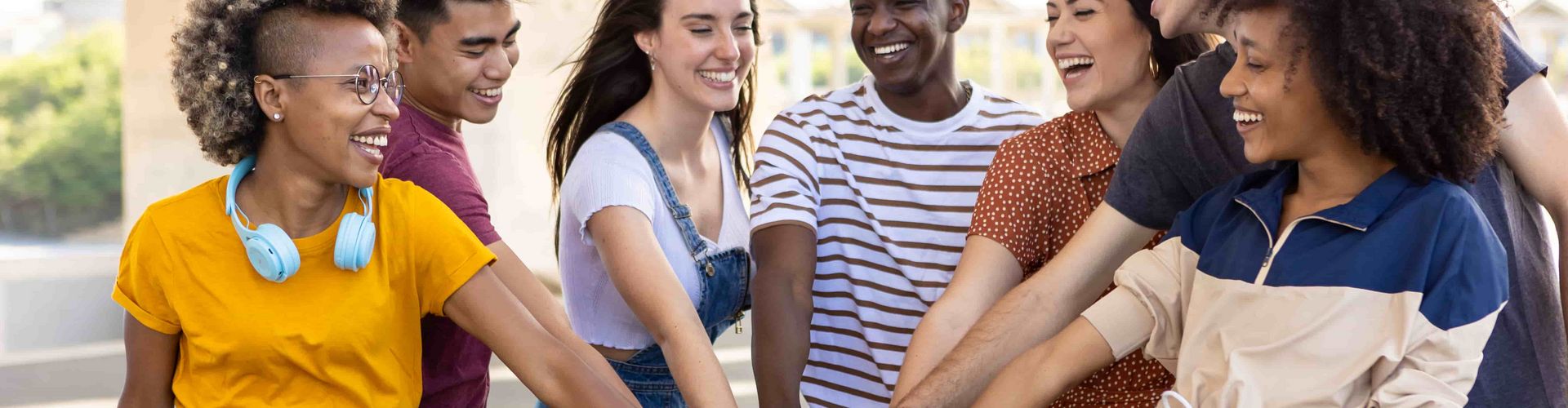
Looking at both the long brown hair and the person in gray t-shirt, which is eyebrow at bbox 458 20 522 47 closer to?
the long brown hair

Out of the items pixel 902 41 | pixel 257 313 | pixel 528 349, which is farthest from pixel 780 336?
pixel 257 313

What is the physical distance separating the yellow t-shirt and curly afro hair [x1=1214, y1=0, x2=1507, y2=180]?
1.14 m

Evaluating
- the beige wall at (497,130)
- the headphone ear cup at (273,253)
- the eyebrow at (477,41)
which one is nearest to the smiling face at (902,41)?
the eyebrow at (477,41)

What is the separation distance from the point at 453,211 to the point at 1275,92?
3.92ft

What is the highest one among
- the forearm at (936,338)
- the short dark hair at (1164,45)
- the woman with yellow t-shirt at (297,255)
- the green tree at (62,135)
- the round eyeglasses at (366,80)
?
the short dark hair at (1164,45)

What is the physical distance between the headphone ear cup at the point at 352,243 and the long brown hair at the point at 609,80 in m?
0.76

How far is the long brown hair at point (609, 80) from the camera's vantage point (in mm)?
2578

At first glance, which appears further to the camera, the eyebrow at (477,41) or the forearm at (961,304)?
the eyebrow at (477,41)

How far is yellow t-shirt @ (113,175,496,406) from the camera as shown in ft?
5.79

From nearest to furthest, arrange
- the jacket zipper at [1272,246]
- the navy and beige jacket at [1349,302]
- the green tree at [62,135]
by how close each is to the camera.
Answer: the navy and beige jacket at [1349,302]
the jacket zipper at [1272,246]
the green tree at [62,135]

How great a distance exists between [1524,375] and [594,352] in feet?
3.89

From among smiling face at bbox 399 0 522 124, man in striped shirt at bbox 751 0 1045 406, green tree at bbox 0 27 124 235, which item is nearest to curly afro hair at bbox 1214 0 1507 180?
man in striped shirt at bbox 751 0 1045 406

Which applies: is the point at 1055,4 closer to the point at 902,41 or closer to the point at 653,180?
the point at 902,41

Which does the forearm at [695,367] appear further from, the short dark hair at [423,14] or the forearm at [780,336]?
the short dark hair at [423,14]
